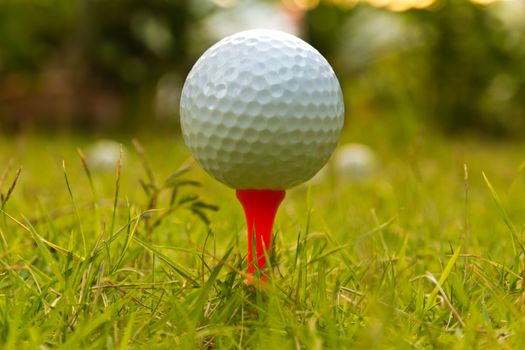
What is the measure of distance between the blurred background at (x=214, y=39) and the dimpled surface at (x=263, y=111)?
509cm

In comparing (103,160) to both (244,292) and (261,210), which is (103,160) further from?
(244,292)

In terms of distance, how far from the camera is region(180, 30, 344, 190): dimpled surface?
1222mm

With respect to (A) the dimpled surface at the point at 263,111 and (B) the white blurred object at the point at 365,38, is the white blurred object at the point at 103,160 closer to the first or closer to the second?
(A) the dimpled surface at the point at 263,111

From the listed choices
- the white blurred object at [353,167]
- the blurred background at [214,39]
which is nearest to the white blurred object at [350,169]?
the white blurred object at [353,167]

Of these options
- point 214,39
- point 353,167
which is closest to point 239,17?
point 214,39

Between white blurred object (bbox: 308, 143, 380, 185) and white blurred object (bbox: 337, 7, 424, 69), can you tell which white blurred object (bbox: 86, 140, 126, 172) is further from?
white blurred object (bbox: 337, 7, 424, 69)

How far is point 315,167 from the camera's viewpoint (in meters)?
1.31

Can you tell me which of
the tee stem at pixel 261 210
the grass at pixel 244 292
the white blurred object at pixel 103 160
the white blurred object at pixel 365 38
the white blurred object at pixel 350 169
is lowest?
the white blurred object at pixel 103 160

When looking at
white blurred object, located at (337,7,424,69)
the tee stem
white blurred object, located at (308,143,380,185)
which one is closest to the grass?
the tee stem

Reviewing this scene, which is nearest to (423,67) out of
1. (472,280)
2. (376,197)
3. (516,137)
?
(516,137)

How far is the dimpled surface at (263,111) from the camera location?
48.1 inches

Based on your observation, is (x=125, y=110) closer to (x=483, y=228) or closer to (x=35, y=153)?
(x=35, y=153)

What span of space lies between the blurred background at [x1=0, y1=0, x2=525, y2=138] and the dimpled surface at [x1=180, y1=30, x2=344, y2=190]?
16.7 feet

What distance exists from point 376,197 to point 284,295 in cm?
163
